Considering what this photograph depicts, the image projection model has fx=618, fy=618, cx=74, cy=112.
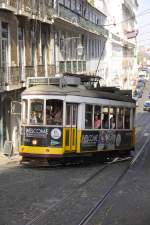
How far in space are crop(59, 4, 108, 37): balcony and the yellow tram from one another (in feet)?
56.8

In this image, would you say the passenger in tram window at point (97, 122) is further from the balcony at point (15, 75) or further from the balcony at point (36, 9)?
the balcony at point (36, 9)

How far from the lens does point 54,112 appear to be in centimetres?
2128

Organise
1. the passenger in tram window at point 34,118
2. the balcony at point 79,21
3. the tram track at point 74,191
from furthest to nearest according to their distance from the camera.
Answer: the balcony at point 79,21 < the passenger in tram window at point 34,118 < the tram track at point 74,191

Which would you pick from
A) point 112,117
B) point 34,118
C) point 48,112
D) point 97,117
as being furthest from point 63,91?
point 112,117

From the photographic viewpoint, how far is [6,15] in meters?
29.9

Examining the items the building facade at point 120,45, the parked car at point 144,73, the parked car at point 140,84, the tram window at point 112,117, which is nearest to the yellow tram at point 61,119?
the tram window at point 112,117

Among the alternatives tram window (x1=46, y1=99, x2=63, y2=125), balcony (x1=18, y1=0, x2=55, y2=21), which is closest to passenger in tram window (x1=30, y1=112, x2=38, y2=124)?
tram window (x1=46, y1=99, x2=63, y2=125)

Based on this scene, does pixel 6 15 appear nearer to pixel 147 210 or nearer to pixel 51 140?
pixel 51 140

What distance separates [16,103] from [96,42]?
1084 inches

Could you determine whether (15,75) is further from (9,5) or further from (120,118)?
(120,118)

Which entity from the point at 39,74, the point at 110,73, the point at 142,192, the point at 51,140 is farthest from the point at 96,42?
the point at 142,192

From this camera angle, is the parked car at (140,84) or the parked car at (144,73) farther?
the parked car at (144,73)

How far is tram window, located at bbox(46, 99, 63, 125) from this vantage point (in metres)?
21.2

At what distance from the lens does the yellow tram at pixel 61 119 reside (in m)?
21.0
